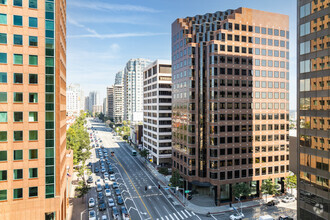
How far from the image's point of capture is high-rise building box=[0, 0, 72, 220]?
31594 millimetres

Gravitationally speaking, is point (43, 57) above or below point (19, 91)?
above

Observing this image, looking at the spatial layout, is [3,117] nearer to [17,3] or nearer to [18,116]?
[18,116]

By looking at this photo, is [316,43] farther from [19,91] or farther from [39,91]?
[19,91]

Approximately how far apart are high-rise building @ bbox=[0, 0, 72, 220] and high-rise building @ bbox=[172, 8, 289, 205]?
3754 cm

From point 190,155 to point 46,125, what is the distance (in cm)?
3929

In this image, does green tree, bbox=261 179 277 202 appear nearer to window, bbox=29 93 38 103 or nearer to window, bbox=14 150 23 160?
window, bbox=14 150 23 160

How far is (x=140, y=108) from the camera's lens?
19825 centimetres

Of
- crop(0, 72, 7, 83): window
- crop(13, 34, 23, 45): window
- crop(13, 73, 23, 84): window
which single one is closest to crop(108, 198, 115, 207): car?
crop(13, 73, 23, 84): window

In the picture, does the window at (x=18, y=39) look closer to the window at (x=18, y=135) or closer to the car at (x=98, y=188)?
the window at (x=18, y=135)

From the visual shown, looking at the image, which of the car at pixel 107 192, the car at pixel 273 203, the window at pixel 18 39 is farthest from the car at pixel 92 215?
the car at pixel 273 203

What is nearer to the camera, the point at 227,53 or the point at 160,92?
the point at 227,53

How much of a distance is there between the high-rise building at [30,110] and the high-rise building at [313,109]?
40196mm

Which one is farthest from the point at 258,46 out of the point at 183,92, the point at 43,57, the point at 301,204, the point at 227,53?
the point at 43,57

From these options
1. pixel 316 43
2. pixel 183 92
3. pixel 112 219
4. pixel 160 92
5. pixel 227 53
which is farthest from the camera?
pixel 160 92
